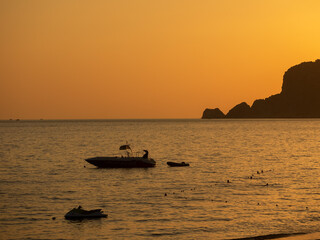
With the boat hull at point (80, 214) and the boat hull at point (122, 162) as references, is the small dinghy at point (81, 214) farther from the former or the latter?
the boat hull at point (122, 162)

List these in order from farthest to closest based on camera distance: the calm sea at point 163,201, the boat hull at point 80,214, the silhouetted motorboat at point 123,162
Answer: the silhouetted motorboat at point 123,162
the boat hull at point 80,214
the calm sea at point 163,201

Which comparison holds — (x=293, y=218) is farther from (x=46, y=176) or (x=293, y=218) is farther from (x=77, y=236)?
(x=46, y=176)

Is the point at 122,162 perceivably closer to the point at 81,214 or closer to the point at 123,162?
the point at 123,162

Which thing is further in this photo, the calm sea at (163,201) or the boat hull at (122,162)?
the boat hull at (122,162)

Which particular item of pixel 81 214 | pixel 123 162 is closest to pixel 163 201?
pixel 81 214

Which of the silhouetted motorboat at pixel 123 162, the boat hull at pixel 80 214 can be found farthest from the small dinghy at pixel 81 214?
the silhouetted motorboat at pixel 123 162

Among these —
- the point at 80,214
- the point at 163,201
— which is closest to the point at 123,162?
the point at 163,201

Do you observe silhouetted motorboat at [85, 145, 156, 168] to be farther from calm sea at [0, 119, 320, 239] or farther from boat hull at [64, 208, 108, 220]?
boat hull at [64, 208, 108, 220]

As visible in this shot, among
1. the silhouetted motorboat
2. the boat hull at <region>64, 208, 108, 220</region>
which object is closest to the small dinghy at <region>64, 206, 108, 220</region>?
the boat hull at <region>64, 208, 108, 220</region>

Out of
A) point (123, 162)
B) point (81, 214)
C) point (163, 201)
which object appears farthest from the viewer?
point (123, 162)

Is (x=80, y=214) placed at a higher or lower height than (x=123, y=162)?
lower

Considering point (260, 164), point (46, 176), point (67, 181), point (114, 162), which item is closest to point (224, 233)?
point (67, 181)

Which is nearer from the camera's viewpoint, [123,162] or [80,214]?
[80,214]

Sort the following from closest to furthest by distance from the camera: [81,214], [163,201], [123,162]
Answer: [81,214] → [163,201] → [123,162]
